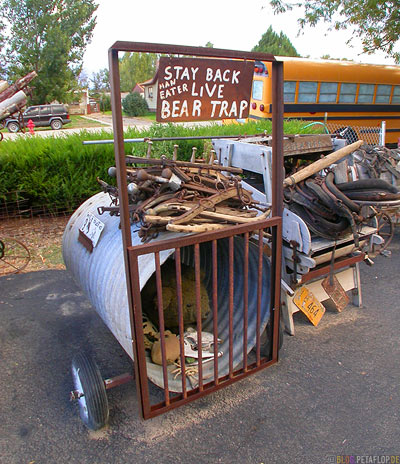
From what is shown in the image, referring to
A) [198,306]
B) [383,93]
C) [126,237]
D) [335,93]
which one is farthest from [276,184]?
[383,93]

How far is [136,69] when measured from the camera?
52.7 m

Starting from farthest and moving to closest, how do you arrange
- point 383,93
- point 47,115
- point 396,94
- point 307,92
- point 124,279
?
point 47,115, point 396,94, point 383,93, point 307,92, point 124,279

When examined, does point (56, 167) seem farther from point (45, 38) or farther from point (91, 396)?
point (45, 38)

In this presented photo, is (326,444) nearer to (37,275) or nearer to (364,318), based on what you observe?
(364,318)

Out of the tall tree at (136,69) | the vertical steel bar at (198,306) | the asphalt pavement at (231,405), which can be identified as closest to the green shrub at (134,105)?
the tall tree at (136,69)

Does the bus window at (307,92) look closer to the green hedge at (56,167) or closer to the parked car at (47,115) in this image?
the green hedge at (56,167)

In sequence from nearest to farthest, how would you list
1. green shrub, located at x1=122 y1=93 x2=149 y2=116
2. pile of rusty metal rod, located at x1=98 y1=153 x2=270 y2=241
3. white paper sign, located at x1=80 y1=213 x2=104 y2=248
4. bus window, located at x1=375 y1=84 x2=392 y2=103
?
pile of rusty metal rod, located at x1=98 y1=153 x2=270 y2=241
white paper sign, located at x1=80 y1=213 x2=104 y2=248
bus window, located at x1=375 y1=84 x2=392 y2=103
green shrub, located at x1=122 y1=93 x2=149 y2=116

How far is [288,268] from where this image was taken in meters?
3.98

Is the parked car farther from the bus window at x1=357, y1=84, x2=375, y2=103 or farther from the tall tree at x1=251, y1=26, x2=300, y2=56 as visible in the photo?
the tall tree at x1=251, y1=26, x2=300, y2=56

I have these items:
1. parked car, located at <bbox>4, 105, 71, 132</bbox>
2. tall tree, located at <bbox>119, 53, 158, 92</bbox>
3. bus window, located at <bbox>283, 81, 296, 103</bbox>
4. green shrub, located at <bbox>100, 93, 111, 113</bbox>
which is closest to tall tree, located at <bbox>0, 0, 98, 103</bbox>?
parked car, located at <bbox>4, 105, 71, 132</bbox>

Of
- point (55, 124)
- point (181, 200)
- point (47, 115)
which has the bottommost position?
point (55, 124)

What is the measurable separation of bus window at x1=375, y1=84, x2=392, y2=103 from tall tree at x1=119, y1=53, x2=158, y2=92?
42.6 m

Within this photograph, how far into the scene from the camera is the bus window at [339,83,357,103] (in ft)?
43.8

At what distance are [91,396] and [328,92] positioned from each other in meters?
13.1
